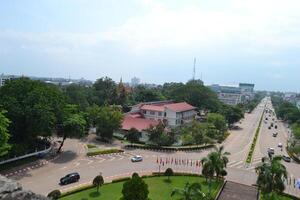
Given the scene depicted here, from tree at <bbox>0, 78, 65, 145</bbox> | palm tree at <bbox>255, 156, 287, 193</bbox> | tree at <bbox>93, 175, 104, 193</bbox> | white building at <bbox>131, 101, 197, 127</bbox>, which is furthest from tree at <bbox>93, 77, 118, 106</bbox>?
palm tree at <bbox>255, 156, 287, 193</bbox>

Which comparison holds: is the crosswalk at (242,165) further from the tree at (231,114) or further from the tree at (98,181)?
the tree at (231,114)

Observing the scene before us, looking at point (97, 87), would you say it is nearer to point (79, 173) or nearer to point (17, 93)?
point (17, 93)

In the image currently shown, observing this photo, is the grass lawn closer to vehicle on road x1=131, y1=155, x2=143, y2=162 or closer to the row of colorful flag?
the row of colorful flag

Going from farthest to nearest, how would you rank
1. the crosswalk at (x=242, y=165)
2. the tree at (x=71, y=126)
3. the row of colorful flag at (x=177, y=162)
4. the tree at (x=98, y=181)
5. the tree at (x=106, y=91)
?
the tree at (x=106, y=91) → the tree at (x=71, y=126) → the crosswalk at (x=242, y=165) → the row of colorful flag at (x=177, y=162) → the tree at (x=98, y=181)

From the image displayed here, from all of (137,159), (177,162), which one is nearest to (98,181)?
(137,159)

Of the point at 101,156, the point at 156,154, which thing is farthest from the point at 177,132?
the point at 101,156

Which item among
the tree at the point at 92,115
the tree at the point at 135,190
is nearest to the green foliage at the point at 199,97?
the tree at the point at 92,115
